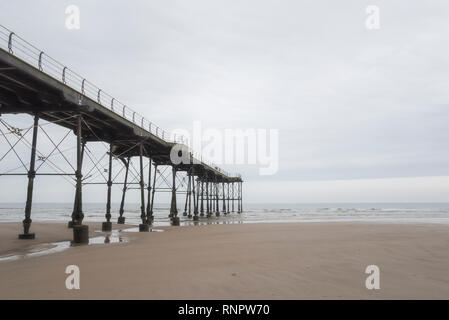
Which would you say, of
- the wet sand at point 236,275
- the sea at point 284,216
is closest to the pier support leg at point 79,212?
the wet sand at point 236,275

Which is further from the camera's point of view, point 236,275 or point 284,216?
point 284,216

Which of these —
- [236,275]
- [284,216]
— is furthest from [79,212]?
[284,216]

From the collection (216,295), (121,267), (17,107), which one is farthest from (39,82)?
(216,295)

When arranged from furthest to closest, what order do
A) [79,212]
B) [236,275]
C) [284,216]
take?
[284,216] < [79,212] < [236,275]

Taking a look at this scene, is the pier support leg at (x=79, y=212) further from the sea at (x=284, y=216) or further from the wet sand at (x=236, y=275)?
the sea at (x=284, y=216)

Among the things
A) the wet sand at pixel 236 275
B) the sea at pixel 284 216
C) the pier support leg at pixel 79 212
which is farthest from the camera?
the sea at pixel 284 216

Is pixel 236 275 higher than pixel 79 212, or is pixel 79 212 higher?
pixel 79 212

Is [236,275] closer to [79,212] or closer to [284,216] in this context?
[79,212]

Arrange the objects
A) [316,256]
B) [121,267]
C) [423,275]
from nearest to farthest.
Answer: [423,275]
[121,267]
[316,256]

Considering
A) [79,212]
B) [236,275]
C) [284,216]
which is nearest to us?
[236,275]

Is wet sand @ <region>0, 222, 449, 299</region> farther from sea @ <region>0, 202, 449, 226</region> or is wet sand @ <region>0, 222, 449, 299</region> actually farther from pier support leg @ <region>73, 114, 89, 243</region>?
sea @ <region>0, 202, 449, 226</region>
